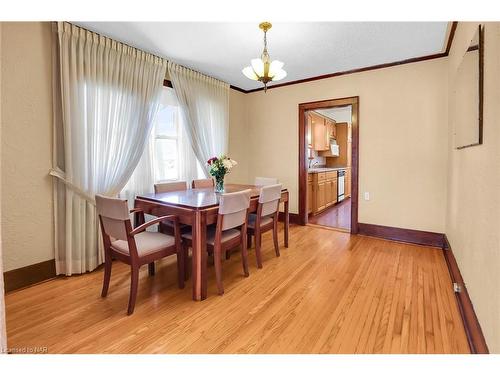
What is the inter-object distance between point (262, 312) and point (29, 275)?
2.13 metres

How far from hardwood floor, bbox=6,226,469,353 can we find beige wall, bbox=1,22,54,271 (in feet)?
1.38

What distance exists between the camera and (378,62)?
348 centimetres

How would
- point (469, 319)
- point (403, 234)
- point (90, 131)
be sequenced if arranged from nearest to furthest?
point (469, 319) < point (90, 131) < point (403, 234)

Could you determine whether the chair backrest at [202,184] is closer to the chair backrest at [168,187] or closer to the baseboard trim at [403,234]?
the chair backrest at [168,187]

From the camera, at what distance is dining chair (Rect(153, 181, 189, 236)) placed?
266cm

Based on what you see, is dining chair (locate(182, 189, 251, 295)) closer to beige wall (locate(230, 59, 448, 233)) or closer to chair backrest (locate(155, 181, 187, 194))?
chair backrest (locate(155, 181, 187, 194))

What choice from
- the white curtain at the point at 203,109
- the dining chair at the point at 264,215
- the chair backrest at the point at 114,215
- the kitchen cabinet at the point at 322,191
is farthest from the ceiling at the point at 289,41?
the kitchen cabinet at the point at 322,191

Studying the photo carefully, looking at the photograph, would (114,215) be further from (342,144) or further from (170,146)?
(342,144)

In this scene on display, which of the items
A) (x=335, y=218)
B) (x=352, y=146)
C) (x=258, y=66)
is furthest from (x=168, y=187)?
(x=335, y=218)

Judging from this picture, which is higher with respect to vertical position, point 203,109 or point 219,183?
point 203,109

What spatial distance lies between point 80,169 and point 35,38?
1210 millimetres

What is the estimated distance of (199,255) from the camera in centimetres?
206

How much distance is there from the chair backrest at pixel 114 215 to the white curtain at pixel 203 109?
1958 mm

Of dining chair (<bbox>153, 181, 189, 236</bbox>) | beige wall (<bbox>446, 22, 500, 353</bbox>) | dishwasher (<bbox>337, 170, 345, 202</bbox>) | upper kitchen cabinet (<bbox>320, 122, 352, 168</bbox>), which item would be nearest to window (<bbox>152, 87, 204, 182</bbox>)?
dining chair (<bbox>153, 181, 189, 236</bbox>)
